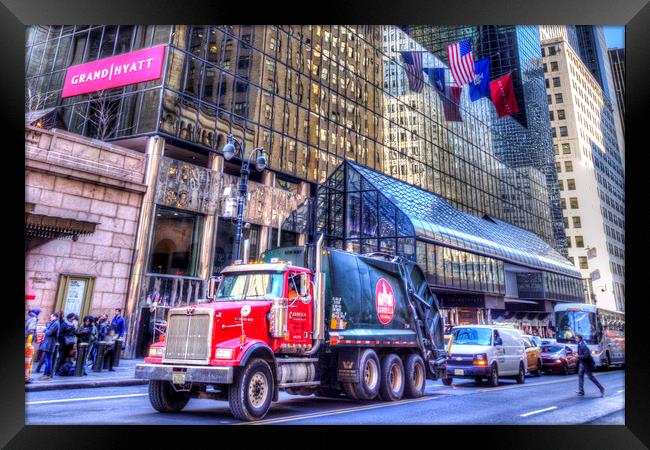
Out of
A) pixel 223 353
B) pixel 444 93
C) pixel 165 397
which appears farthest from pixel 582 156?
pixel 165 397

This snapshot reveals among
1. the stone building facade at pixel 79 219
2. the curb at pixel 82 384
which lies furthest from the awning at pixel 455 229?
the curb at pixel 82 384

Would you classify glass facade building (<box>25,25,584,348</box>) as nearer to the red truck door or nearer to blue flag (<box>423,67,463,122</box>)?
blue flag (<box>423,67,463,122</box>)

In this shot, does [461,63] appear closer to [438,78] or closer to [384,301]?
[384,301]

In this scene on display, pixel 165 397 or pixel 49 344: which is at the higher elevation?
pixel 49 344

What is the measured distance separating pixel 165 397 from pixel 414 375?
278 inches

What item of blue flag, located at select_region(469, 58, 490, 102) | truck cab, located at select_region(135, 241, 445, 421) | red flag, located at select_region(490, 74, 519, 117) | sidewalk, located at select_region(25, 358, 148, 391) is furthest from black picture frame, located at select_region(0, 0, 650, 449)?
red flag, located at select_region(490, 74, 519, 117)

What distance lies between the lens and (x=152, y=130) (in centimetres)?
2325

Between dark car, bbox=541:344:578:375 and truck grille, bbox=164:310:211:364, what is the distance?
60.5 ft

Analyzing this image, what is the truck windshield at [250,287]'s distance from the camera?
33.7ft

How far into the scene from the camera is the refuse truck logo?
12900 millimetres

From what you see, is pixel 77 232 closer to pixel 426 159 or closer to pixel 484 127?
pixel 426 159

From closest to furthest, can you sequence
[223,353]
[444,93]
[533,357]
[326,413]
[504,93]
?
[223,353]
[326,413]
[533,357]
[504,93]
[444,93]

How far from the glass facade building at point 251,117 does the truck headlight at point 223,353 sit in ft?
30.2
